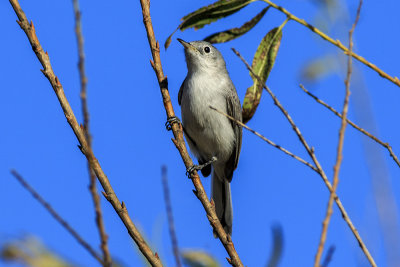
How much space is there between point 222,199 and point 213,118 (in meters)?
0.95

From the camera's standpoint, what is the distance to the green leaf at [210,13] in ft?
8.52

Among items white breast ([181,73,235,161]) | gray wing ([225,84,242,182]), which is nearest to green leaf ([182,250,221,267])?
white breast ([181,73,235,161])

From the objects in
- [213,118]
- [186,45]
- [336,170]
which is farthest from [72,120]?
[186,45]

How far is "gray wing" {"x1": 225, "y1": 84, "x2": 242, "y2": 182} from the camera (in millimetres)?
5332

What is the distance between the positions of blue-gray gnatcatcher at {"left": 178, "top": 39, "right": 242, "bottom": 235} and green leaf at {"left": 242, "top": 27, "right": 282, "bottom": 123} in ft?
7.49

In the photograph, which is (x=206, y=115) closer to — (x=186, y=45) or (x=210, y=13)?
(x=186, y=45)

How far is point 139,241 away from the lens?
200 cm

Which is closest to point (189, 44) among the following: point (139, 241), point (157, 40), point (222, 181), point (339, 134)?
point (222, 181)

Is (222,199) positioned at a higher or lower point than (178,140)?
higher

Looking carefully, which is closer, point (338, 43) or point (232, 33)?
point (338, 43)

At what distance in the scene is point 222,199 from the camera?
5.56 meters

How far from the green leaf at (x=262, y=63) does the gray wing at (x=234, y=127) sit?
8.60 feet

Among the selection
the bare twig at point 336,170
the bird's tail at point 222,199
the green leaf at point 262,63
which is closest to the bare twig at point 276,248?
the bare twig at point 336,170

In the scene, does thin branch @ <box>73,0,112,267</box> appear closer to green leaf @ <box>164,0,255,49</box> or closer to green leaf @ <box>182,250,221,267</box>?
green leaf @ <box>182,250,221,267</box>
